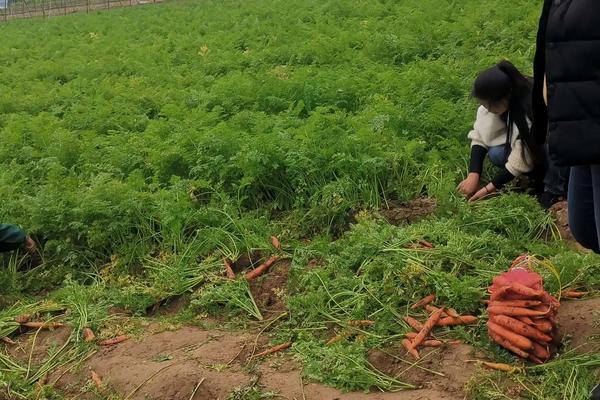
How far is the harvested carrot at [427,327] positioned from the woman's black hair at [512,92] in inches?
72.8

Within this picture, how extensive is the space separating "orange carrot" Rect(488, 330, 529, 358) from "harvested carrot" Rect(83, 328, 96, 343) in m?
2.56

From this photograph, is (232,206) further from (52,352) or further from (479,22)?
(479,22)

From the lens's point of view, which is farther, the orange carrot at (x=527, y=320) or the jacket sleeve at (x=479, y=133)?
the jacket sleeve at (x=479, y=133)

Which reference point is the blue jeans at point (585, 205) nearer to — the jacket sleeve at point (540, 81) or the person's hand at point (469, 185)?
the jacket sleeve at point (540, 81)

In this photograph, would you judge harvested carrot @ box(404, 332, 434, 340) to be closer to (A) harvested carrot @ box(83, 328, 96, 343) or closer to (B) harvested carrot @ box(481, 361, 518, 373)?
(B) harvested carrot @ box(481, 361, 518, 373)

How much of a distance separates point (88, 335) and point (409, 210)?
256 centimetres

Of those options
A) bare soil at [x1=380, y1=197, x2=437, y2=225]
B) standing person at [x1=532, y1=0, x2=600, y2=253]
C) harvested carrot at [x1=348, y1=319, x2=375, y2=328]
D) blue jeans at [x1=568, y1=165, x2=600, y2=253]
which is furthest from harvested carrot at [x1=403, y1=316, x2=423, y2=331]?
standing person at [x1=532, y1=0, x2=600, y2=253]

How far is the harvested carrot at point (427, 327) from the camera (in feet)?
13.2

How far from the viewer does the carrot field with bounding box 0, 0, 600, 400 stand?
13.1ft

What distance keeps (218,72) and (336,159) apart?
568cm

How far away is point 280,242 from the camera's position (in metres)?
5.58

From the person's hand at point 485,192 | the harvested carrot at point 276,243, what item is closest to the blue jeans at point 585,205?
the person's hand at point 485,192

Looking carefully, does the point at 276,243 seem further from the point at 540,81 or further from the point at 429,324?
the point at 540,81

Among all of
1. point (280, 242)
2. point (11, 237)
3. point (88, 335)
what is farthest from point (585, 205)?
point (11, 237)
